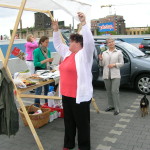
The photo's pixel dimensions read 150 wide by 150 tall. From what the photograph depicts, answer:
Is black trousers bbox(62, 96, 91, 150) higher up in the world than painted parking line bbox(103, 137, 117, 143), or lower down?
higher up

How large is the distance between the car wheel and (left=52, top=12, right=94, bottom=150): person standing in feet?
13.2

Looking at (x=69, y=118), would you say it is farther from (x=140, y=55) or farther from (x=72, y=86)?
(x=140, y=55)

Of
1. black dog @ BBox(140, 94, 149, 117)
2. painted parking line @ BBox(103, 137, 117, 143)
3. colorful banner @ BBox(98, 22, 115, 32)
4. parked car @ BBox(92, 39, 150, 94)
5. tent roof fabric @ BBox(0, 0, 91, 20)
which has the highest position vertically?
colorful banner @ BBox(98, 22, 115, 32)

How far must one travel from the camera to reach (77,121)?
3.55 m

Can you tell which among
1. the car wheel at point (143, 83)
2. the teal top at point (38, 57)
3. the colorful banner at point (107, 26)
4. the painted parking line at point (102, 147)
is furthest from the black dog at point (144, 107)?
the colorful banner at point (107, 26)

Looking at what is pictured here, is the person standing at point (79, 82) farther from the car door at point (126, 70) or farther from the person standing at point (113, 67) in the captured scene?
the car door at point (126, 70)

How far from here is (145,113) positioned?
5.32 meters

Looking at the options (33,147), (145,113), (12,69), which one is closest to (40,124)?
(33,147)

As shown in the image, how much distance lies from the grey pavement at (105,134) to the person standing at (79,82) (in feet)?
1.84

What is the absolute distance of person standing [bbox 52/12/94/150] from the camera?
3283mm

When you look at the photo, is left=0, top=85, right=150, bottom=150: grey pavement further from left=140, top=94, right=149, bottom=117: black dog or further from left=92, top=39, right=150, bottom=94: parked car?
left=92, top=39, right=150, bottom=94: parked car

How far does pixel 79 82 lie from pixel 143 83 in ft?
14.3

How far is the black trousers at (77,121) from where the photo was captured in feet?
11.3

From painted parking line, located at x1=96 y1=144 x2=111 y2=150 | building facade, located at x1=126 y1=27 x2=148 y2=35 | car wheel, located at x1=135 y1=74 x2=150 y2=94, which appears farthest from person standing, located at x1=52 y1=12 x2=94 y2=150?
building facade, located at x1=126 y1=27 x2=148 y2=35
